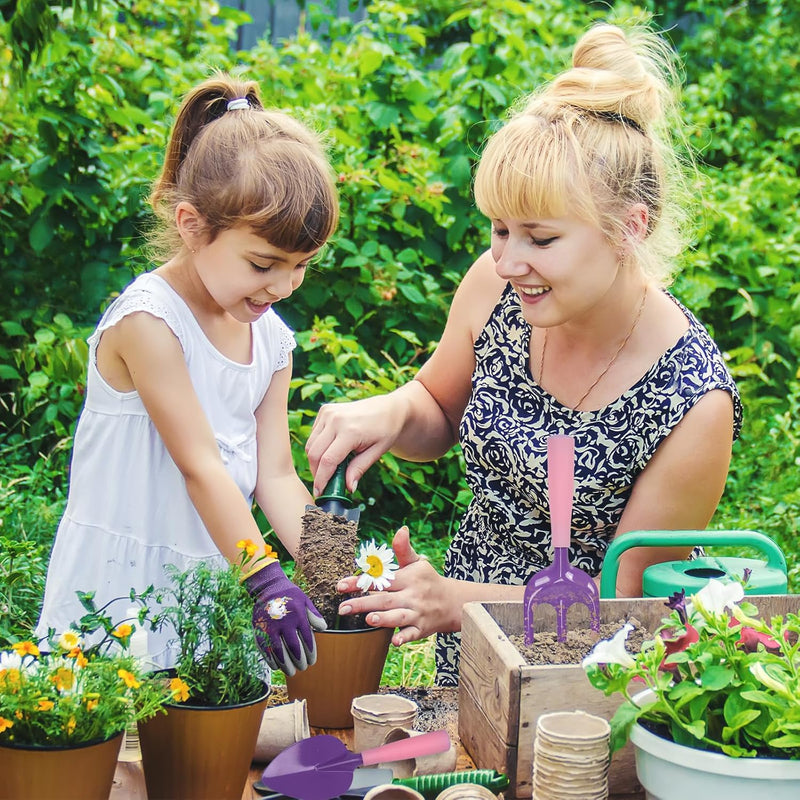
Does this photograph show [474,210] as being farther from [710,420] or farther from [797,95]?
[797,95]

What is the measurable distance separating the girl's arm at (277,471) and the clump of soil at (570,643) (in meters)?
A: 0.67

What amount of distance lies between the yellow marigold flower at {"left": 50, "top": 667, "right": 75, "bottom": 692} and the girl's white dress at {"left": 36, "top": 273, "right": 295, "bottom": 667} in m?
0.70

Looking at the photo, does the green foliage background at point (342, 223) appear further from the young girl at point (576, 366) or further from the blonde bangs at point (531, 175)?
the blonde bangs at point (531, 175)

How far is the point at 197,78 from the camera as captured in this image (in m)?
→ 3.72

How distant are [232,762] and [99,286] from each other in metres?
2.64

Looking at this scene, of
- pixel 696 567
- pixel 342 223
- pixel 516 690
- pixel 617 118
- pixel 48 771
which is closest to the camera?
pixel 48 771

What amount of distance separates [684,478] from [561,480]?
527 millimetres

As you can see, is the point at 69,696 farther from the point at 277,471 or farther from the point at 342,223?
the point at 342,223

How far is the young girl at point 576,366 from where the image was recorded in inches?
58.9

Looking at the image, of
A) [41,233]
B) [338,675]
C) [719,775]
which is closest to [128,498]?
[338,675]

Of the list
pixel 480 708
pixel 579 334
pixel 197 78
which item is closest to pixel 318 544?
pixel 480 708

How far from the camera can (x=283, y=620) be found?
1221mm

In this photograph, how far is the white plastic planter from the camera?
928 millimetres

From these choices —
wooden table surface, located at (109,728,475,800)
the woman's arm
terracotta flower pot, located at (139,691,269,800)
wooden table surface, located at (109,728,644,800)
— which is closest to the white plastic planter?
wooden table surface, located at (109,728,644,800)
